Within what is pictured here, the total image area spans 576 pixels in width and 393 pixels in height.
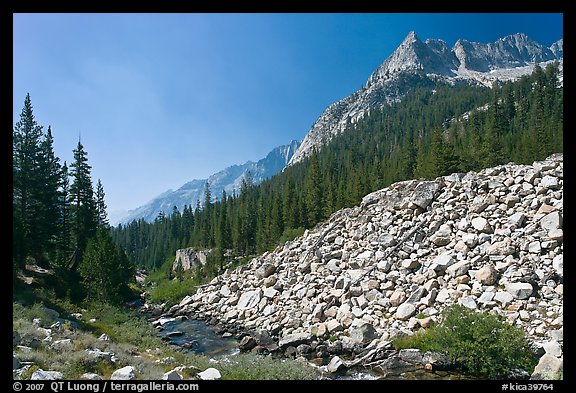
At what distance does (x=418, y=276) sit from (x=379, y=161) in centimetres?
5849

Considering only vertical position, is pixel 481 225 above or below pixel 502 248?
above

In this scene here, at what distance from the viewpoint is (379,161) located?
7188 centimetres

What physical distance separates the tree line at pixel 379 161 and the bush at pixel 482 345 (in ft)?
89.1

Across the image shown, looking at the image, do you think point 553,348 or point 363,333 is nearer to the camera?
point 553,348

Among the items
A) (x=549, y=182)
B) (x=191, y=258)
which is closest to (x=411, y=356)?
(x=549, y=182)

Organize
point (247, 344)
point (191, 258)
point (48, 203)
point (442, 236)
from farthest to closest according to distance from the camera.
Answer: point (191, 258) → point (48, 203) → point (442, 236) → point (247, 344)

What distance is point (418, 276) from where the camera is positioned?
16.9 meters

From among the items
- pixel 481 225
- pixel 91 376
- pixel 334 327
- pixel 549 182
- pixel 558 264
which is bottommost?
pixel 334 327

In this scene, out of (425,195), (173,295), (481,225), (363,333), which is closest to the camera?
(363,333)

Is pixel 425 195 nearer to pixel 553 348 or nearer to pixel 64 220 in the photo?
pixel 553 348

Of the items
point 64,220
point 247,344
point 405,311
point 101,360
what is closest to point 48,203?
point 64,220

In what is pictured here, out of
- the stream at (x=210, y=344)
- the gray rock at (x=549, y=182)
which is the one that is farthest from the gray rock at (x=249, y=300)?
the gray rock at (x=549, y=182)

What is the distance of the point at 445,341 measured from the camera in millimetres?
10883
